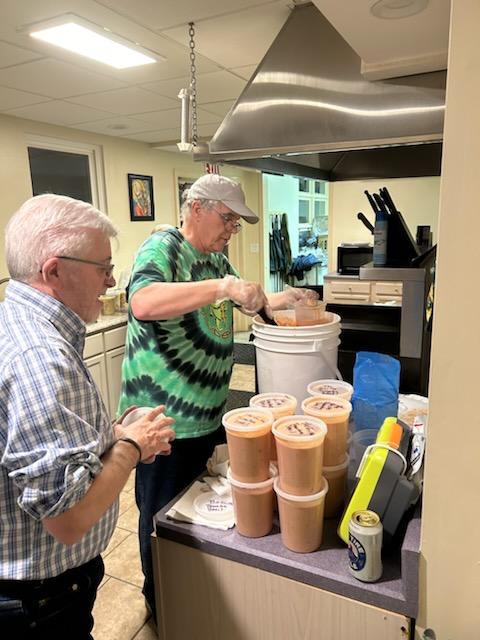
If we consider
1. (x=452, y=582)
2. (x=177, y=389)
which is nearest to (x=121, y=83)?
(x=177, y=389)

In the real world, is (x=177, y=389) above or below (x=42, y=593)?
above

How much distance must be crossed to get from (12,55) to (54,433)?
83.0 inches

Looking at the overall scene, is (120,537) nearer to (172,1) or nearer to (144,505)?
(144,505)

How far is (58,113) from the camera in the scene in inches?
132

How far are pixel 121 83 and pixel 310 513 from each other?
8.37ft

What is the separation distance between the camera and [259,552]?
101 centimetres

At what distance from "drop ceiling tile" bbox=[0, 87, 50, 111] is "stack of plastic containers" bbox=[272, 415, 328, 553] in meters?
2.75

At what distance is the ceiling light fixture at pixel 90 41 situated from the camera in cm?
188

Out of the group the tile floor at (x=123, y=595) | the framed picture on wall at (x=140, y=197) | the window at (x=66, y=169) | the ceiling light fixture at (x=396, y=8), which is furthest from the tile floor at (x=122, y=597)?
the framed picture on wall at (x=140, y=197)

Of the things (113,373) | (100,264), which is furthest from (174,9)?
(113,373)

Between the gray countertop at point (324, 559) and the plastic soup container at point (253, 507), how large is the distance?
2cm

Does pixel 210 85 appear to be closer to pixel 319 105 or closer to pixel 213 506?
pixel 319 105

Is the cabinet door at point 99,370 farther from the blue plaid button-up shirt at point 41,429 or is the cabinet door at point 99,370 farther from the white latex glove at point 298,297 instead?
the blue plaid button-up shirt at point 41,429

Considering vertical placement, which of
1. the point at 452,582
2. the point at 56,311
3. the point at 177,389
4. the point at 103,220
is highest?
the point at 103,220
